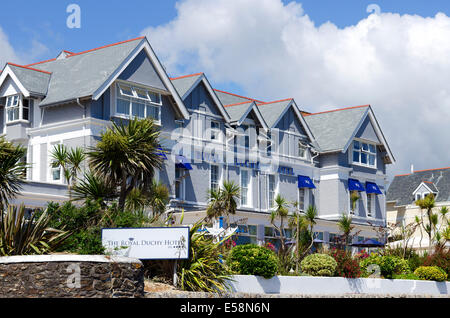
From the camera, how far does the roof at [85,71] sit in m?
38.8

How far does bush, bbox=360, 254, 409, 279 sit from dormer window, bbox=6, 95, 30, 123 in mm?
19092

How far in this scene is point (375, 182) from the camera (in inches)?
2287

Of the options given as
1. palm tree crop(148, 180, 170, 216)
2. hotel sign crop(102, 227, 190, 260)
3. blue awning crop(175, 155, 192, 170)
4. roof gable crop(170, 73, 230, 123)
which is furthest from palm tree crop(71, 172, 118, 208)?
roof gable crop(170, 73, 230, 123)

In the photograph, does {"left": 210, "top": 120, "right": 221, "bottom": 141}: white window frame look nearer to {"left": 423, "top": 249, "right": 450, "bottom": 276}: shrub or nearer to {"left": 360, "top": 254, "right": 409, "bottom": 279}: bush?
{"left": 360, "top": 254, "right": 409, "bottom": 279}: bush

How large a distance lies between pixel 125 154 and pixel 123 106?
1222 centimetres

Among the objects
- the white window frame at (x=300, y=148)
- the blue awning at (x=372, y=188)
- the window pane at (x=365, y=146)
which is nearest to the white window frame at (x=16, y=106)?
the white window frame at (x=300, y=148)

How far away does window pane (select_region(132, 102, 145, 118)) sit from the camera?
40.1 meters

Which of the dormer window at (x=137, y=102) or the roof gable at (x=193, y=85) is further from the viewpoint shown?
the roof gable at (x=193, y=85)

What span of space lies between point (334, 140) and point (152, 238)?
33.7 meters

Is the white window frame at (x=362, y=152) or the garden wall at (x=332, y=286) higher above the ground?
the white window frame at (x=362, y=152)

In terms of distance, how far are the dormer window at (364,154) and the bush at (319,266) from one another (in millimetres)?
26069

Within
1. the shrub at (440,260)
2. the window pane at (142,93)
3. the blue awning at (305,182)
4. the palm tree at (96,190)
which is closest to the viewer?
the palm tree at (96,190)

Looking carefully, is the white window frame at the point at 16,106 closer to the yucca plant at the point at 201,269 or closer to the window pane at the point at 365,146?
the yucca plant at the point at 201,269
